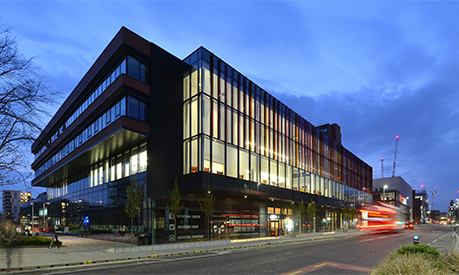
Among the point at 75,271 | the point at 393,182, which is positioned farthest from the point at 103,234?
the point at 393,182

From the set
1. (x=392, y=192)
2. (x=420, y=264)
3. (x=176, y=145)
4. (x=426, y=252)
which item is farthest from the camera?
(x=392, y=192)

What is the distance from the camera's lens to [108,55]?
32.6 meters

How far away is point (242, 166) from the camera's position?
37125mm

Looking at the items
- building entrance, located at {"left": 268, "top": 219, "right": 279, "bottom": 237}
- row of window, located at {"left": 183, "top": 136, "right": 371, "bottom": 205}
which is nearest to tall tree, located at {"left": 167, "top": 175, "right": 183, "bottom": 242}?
row of window, located at {"left": 183, "top": 136, "right": 371, "bottom": 205}

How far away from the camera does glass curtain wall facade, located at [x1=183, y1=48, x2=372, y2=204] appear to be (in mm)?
33062

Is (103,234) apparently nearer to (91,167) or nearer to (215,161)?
(91,167)

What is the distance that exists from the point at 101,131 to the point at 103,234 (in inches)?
508

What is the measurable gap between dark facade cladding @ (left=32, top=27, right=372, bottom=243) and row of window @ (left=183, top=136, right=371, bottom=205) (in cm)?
12

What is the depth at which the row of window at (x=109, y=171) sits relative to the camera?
3309 centimetres

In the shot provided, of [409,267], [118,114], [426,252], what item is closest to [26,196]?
[118,114]

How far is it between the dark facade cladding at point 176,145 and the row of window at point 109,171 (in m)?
0.13

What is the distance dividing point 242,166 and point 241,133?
402cm

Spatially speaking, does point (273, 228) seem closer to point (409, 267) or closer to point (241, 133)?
Answer: point (241, 133)

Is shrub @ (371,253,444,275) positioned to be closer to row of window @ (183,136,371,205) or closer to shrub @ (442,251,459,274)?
shrub @ (442,251,459,274)
